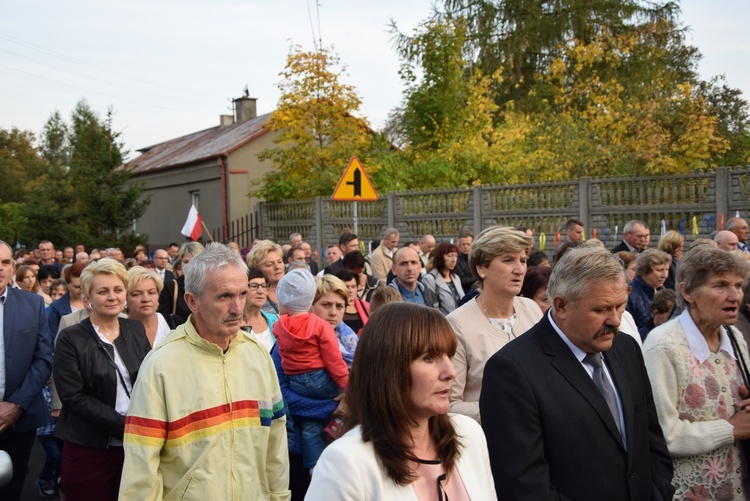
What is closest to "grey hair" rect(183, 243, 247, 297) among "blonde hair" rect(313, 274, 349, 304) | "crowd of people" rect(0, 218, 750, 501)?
"crowd of people" rect(0, 218, 750, 501)

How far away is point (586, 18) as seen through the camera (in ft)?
108

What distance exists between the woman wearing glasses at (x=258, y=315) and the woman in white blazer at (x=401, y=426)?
392 centimetres

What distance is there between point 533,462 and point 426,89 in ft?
78.5

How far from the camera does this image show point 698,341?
391cm

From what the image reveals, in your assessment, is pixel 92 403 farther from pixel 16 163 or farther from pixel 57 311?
pixel 16 163

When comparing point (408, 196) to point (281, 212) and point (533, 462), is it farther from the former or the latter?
point (533, 462)

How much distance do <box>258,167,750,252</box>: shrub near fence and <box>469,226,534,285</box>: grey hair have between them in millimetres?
9993

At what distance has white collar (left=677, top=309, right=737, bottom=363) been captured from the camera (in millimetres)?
3893

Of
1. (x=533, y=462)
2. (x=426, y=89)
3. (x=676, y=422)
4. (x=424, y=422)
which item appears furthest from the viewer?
(x=426, y=89)

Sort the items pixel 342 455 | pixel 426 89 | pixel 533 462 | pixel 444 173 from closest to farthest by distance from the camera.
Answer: pixel 342 455
pixel 533 462
pixel 444 173
pixel 426 89

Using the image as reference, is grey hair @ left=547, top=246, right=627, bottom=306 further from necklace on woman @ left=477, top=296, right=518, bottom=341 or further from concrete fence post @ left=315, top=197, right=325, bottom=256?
concrete fence post @ left=315, top=197, right=325, bottom=256

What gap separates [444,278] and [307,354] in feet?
12.9

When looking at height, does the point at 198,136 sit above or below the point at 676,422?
above

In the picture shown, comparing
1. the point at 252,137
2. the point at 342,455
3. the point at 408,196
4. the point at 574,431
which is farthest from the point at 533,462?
the point at 252,137
